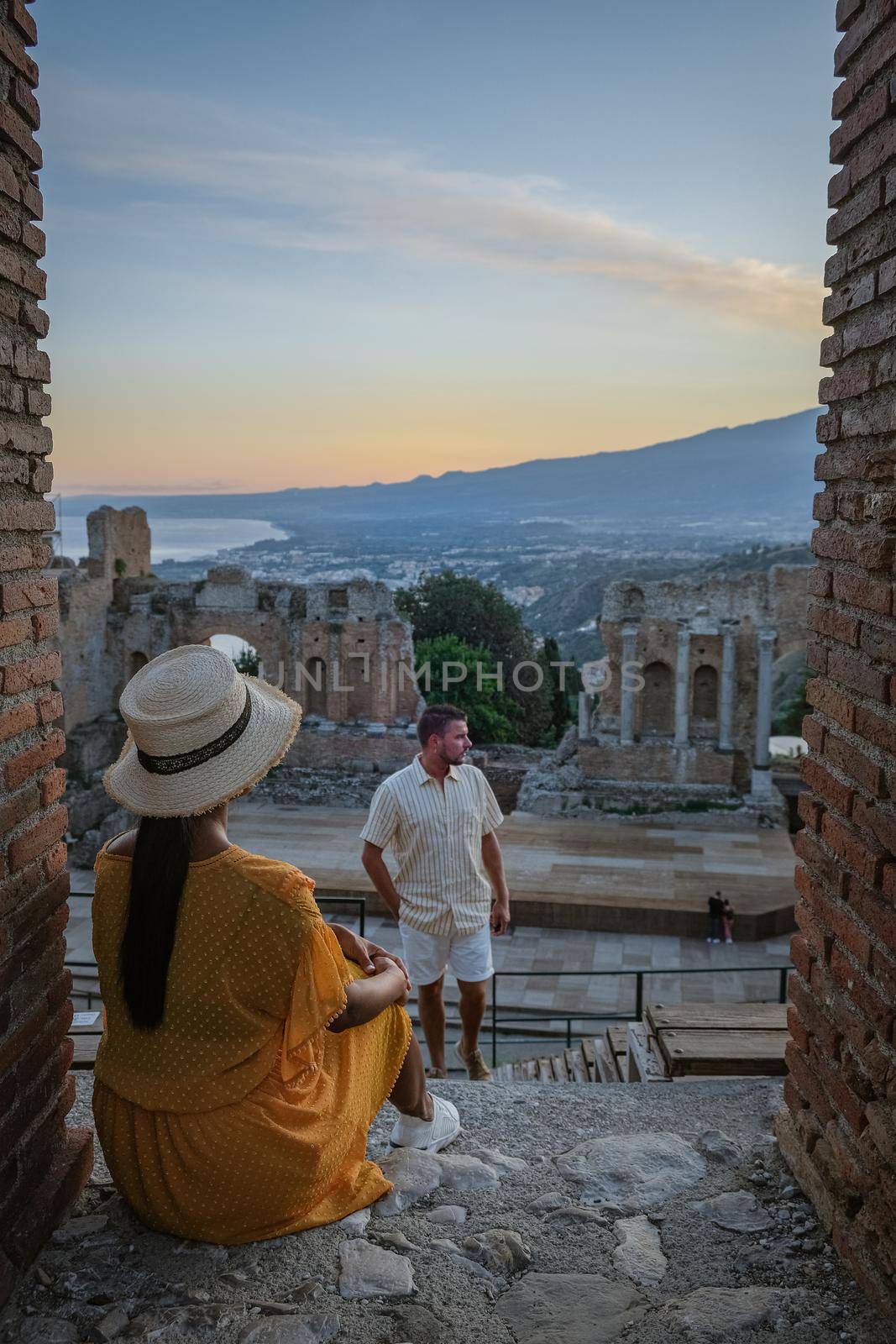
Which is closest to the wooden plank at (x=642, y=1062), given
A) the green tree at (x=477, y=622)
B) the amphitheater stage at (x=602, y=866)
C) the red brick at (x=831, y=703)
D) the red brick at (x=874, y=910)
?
the red brick at (x=874, y=910)

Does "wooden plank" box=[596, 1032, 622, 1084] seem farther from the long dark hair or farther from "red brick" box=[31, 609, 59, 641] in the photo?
"red brick" box=[31, 609, 59, 641]

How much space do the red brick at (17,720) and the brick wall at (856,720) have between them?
2.63 meters

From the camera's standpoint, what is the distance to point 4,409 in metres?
3.42

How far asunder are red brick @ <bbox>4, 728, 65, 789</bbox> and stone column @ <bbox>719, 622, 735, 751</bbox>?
75.2 feet

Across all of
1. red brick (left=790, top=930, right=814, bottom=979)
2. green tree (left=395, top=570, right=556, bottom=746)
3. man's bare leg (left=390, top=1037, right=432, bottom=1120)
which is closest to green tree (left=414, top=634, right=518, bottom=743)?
green tree (left=395, top=570, right=556, bottom=746)

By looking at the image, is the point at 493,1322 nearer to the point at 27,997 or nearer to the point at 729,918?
the point at 27,997

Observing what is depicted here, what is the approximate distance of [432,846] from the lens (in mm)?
6070

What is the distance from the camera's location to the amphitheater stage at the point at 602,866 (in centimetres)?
1630

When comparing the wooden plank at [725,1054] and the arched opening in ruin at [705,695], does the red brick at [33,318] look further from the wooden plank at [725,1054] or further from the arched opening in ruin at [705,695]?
the arched opening in ruin at [705,695]

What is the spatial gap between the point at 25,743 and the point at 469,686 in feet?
108

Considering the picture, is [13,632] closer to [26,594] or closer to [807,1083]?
[26,594]

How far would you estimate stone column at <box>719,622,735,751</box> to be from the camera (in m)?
25.5

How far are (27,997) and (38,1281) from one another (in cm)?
85

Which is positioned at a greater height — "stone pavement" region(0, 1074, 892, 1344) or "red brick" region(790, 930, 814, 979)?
"red brick" region(790, 930, 814, 979)
